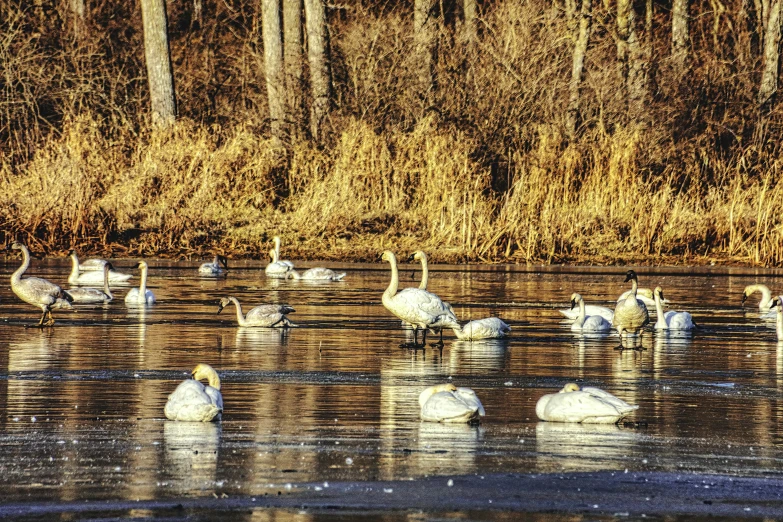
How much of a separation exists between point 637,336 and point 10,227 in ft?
46.1

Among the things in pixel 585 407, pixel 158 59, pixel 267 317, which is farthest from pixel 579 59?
pixel 585 407

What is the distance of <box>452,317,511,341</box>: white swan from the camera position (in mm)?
14023

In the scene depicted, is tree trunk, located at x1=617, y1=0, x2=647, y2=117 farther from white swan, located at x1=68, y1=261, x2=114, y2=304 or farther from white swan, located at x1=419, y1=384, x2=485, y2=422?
white swan, located at x1=419, y1=384, x2=485, y2=422

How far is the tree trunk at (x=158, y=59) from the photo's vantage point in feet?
106

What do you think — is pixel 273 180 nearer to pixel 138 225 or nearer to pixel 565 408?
pixel 138 225

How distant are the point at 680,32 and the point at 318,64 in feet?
30.2

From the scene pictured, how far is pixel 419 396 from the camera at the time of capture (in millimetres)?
10062

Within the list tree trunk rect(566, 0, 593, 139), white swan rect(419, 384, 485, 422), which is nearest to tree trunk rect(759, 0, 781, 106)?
tree trunk rect(566, 0, 593, 139)

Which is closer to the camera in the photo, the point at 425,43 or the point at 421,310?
the point at 421,310

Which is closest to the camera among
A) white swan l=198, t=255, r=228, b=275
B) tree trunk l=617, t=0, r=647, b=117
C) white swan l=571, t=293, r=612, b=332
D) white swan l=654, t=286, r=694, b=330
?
white swan l=571, t=293, r=612, b=332

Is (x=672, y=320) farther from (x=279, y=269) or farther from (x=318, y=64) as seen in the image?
(x=318, y=64)

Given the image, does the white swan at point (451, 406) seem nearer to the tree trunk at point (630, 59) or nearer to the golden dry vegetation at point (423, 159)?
the golden dry vegetation at point (423, 159)

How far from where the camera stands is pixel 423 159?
2719cm

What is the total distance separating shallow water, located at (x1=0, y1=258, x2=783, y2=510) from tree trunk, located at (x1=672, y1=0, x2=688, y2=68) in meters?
15.8
